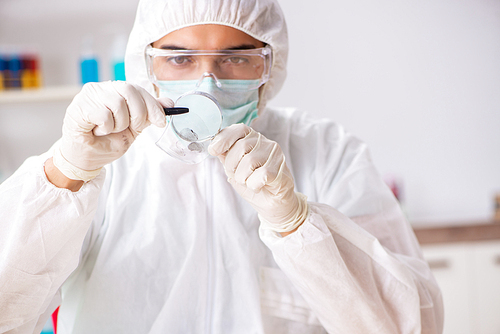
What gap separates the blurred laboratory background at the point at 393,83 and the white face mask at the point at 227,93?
1.33m

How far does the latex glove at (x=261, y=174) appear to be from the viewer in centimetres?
86

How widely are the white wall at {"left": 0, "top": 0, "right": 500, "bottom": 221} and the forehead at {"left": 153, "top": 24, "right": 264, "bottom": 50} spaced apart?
4.84 feet

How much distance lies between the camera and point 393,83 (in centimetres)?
252

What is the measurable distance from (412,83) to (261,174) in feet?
6.39

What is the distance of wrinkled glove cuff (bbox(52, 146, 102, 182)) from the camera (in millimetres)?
846

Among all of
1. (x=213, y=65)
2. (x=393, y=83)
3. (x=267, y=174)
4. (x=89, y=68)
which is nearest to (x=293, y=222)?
(x=267, y=174)

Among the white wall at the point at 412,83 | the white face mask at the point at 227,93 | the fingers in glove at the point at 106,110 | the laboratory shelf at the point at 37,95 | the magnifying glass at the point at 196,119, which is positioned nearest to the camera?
the fingers in glove at the point at 106,110

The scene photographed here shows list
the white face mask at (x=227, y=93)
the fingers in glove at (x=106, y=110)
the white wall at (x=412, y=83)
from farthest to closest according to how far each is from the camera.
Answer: the white wall at (x=412, y=83) → the white face mask at (x=227, y=93) → the fingers in glove at (x=106, y=110)

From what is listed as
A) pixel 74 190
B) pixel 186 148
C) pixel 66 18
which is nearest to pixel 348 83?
pixel 66 18

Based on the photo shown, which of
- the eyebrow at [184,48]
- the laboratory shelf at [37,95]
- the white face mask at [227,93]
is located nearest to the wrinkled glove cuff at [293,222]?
the white face mask at [227,93]

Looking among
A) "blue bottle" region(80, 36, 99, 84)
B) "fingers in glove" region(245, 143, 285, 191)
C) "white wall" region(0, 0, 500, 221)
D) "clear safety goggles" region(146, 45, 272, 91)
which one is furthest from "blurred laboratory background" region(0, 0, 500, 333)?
"fingers in glove" region(245, 143, 285, 191)

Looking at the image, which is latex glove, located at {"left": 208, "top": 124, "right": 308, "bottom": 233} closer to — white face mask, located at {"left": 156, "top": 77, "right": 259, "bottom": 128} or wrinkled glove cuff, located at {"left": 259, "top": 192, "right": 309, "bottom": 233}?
wrinkled glove cuff, located at {"left": 259, "top": 192, "right": 309, "bottom": 233}

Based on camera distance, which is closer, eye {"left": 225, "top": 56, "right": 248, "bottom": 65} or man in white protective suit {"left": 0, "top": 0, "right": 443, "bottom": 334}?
man in white protective suit {"left": 0, "top": 0, "right": 443, "bottom": 334}

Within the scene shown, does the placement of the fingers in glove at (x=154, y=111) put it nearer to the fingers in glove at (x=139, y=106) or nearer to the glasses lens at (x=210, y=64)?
the fingers in glove at (x=139, y=106)
